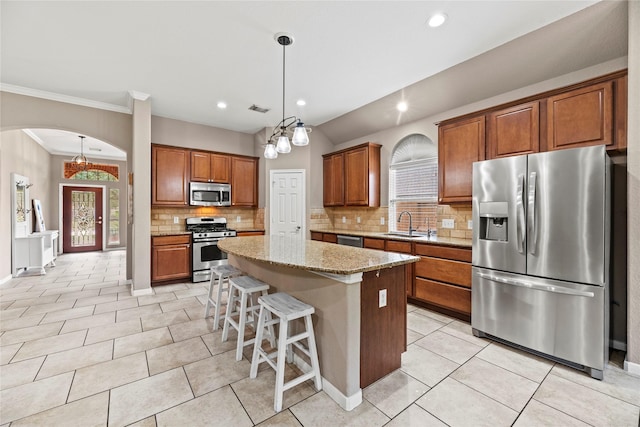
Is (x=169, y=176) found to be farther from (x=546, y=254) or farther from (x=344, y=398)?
(x=546, y=254)

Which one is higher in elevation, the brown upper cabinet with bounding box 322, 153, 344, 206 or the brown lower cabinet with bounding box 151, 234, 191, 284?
the brown upper cabinet with bounding box 322, 153, 344, 206

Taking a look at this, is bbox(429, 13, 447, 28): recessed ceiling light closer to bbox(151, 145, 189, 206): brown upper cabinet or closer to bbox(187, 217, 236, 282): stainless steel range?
bbox(187, 217, 236, 282): stainless steel range

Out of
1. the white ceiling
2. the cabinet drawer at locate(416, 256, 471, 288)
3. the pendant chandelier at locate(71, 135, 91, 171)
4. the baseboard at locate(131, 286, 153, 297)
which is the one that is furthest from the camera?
the pendant chandelier at locate(71, 135, 91, 171)

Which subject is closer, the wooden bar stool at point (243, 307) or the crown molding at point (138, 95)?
the wooden bar stool at point (243, 307)

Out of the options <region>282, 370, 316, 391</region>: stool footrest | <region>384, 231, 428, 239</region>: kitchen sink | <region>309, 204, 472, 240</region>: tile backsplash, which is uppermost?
<region>309, 204, 472, 240</region>: tile backsplash

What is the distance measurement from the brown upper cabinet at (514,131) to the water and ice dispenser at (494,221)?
0.75 meters

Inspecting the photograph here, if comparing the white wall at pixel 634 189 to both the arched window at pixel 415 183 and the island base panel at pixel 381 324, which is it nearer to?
the island base panel at pixel 381 324

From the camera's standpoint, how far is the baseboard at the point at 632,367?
2162 mm

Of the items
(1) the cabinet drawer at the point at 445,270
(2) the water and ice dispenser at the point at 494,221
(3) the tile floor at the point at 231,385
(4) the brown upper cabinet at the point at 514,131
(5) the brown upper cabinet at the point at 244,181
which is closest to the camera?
(3) the tile floor at the point at 231,385

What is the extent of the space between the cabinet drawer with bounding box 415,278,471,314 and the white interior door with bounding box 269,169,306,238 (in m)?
2.74

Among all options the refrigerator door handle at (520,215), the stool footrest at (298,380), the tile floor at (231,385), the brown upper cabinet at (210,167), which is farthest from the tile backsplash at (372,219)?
the stool footrest at (298,380)

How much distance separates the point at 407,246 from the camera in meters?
3.64

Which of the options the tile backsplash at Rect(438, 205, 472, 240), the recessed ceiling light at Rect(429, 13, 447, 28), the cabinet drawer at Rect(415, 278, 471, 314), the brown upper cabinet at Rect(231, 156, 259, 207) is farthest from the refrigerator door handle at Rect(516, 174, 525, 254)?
the brown upper cabinet at Rect(231, 156, 259, 207)

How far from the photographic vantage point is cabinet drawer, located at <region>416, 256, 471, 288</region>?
121 inches
